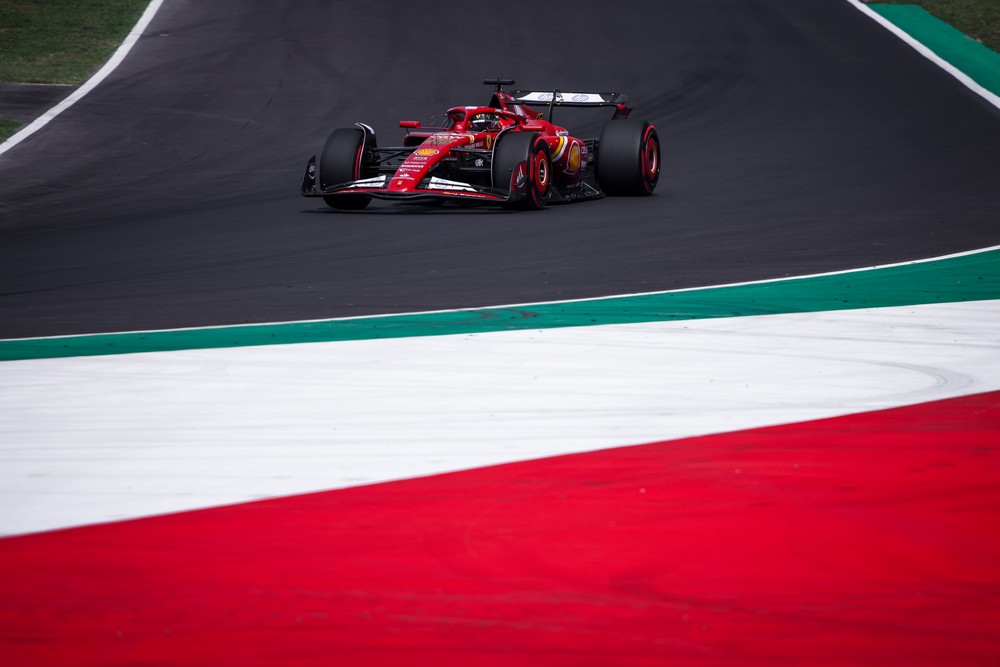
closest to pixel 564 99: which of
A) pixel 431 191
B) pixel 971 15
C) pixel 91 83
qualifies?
pixel 431 191

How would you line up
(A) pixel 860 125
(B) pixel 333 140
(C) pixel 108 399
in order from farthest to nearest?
(A) pixel 860 125 → (B) pixel 333 140 → (C) pixel 108 399

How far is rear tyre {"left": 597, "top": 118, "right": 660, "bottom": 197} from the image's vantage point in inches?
564

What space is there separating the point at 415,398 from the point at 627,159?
8.96 meters

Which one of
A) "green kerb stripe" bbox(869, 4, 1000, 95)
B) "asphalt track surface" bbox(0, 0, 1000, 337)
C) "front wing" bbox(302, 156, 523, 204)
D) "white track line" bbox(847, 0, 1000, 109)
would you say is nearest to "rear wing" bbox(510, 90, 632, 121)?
"asphalt track surface" bbox(0, 0, 1000, 337)

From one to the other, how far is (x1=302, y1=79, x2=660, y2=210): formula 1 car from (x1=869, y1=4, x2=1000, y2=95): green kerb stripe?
10347mm

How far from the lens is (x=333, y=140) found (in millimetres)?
13523

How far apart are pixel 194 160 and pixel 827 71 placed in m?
11.6

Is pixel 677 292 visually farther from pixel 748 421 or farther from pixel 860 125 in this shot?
pixel 860 125

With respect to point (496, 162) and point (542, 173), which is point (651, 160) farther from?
point (496, 162)

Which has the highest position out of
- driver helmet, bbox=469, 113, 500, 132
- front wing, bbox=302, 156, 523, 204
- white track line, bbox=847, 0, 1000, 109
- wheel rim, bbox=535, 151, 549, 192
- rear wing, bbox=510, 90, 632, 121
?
white track line, bbox=847, 0, 1000, 109

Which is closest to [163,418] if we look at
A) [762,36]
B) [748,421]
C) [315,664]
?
[748,421]

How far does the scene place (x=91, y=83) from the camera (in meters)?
21.7

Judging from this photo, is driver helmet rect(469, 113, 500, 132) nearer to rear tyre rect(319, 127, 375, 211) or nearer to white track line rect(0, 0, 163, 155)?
rear tyre rect(319, 127, 375, 211)

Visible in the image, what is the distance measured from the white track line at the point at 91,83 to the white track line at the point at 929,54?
43.1 feet
